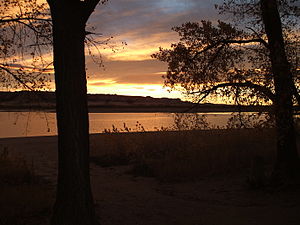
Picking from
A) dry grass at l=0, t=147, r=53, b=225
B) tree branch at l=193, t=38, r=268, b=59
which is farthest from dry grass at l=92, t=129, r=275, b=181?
dry grass at l=0, t=147, r=53, b=225

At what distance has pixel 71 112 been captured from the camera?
6688 millimetres

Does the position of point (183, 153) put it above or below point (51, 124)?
below

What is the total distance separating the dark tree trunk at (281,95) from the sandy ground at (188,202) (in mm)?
837

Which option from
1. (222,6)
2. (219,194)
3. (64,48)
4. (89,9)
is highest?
(222,6)

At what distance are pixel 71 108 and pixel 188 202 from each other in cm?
547

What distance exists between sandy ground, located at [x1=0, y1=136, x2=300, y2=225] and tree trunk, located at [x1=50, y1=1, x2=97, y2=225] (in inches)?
64.0

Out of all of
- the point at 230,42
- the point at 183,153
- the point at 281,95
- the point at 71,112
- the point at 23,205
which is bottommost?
the point at 23,205

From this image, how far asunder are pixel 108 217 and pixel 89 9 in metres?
4.99

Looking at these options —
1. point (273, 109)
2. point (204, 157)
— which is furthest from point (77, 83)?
point (204, 157)

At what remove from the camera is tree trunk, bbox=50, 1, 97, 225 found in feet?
22.0

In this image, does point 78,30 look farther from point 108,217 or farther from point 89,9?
point 108,217

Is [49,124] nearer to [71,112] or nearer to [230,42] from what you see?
[230,42]

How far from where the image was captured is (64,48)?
6.71m

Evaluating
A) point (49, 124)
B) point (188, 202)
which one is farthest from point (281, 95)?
point (49, 124)
